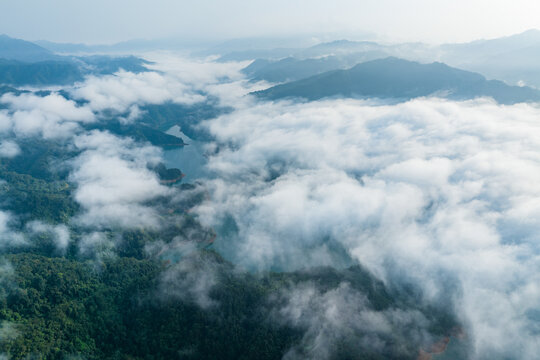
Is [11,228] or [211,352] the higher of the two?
[11,228]

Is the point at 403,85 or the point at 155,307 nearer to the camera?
the point at 155,307

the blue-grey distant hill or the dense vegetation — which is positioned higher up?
the blue-grey distant hill

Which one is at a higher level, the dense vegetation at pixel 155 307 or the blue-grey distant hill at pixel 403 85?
the blue-grey distant hill at pixel 403 85

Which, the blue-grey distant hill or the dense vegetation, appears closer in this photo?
the dense vegetation

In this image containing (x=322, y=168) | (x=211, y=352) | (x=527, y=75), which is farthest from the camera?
(x=527, y=75)

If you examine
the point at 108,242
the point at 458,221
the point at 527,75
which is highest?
the point at 527,75

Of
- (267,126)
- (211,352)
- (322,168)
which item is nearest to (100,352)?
(211,352)

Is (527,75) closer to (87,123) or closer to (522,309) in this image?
(522,309)

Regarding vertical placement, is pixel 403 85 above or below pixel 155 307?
above
